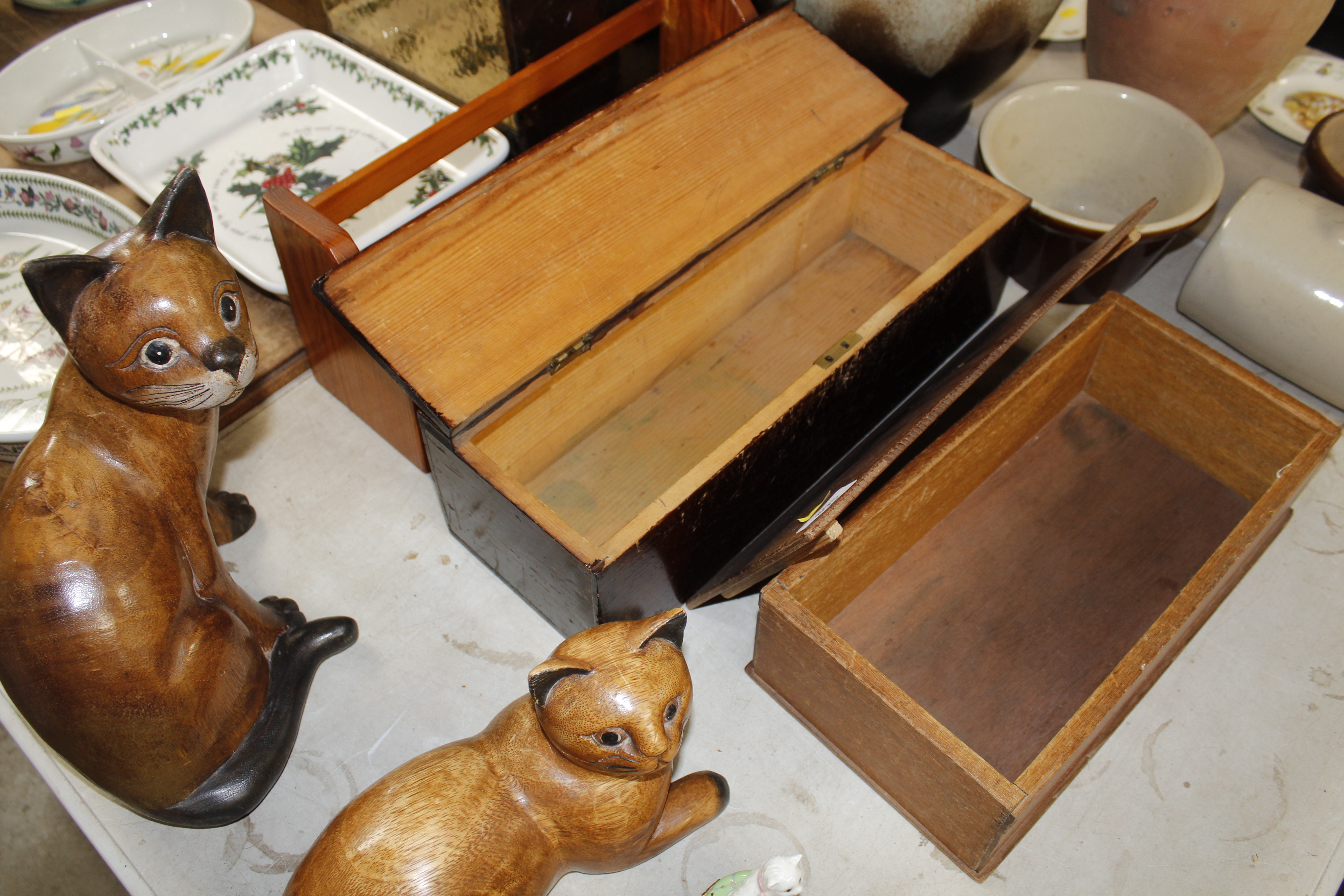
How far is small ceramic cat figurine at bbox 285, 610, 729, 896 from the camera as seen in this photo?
748 millimetres

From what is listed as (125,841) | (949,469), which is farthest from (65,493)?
(949,469)

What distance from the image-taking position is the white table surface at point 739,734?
0.95 meters

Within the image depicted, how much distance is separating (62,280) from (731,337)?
774mm

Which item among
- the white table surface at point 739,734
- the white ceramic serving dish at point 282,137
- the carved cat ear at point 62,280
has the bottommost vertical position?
the white table surface at point 739,734

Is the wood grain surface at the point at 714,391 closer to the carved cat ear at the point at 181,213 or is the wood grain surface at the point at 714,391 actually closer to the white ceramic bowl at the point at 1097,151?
the white ceramic bowl at the point at 1097,151

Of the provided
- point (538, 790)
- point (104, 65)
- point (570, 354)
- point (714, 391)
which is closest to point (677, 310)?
point (714, 391)

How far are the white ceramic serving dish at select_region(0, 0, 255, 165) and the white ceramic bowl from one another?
3.89ft

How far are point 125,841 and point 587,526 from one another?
0.55 metres

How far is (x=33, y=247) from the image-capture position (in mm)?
1324

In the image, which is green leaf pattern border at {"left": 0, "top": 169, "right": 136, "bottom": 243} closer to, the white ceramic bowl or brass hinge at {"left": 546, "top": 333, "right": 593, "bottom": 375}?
brass hinge at {"left": 546, "top": 333, "right": 593, "bottom": 375}

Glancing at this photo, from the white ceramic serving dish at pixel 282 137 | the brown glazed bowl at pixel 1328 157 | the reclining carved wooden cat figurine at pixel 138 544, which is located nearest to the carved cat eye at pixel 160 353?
the reclining carved wooden cat figurine at pixel 138 544

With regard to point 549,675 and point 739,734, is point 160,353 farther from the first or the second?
point 739,734

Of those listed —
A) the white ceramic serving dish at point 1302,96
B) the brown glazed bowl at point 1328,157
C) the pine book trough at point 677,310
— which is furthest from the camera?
the white ceramic serving dish at point 1302,96

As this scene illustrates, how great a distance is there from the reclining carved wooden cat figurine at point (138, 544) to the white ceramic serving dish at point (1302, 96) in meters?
1.58
